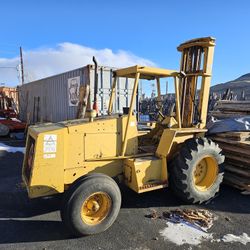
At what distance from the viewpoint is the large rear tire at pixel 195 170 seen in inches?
205

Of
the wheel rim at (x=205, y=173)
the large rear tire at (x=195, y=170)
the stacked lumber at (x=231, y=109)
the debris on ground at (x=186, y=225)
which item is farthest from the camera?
the stacked lumber at (x=231, y=109)

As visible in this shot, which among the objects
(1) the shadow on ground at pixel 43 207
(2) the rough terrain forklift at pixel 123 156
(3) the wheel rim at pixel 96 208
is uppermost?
(2) the rough terrain forklift at pixel 123 156

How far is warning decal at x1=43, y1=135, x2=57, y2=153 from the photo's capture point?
4.41 m

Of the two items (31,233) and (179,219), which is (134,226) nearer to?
(179,219)

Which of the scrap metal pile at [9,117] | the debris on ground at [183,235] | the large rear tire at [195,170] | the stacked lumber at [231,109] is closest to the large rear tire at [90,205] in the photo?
the debris on ground at [183,235]

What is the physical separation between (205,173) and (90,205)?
2.53 metres

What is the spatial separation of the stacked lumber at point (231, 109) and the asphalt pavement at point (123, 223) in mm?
2556

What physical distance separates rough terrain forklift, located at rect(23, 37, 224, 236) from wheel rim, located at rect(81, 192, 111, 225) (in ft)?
0.05

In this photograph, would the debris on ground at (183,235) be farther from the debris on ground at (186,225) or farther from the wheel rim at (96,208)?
the wheel rim at (96,208)

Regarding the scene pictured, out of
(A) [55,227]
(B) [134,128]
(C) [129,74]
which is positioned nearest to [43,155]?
(A) [55,227]

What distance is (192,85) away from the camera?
20.1 ft

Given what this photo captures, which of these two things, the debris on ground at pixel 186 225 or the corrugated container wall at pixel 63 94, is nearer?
the debris on ground at pixel 186 225

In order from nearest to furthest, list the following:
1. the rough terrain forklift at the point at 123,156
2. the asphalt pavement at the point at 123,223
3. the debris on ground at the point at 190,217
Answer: the asphalt pavement at the point at 123,223
the rough terrain forklift at the point at 123,156
the debris on ground at the point at 190,217

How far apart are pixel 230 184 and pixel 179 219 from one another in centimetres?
201
